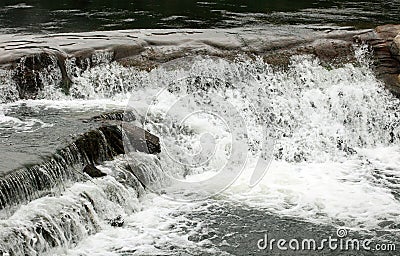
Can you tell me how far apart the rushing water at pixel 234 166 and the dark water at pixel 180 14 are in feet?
10.5

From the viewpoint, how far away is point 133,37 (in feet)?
39.1

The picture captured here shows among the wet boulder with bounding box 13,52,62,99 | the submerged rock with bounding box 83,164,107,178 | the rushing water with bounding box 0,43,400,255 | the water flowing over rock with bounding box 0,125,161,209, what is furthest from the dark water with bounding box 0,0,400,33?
the submerged rock with bounding box 83,164,107,178

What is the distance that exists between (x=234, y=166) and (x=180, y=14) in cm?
841

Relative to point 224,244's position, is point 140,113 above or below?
above

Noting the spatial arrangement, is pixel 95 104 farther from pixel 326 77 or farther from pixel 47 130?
pixel 326 77

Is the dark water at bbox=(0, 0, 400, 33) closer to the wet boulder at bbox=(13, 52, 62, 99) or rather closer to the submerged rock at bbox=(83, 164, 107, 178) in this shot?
the wet boulder at bbox=(13, 52, 62, 99)

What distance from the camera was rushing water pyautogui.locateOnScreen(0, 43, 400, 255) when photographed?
699 centimetres

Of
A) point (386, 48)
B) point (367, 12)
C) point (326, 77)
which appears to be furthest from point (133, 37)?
point (367, 12)

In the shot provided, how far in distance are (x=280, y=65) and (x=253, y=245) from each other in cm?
541

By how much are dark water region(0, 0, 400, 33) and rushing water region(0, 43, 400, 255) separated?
321cm

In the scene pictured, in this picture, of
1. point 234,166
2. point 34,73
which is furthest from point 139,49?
point 234,166

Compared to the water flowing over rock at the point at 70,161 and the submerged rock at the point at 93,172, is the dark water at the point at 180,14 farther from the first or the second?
the submerged rock at the point at 93,172

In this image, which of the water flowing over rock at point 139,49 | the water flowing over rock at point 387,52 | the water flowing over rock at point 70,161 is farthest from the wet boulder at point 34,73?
the water flowing over rock at point 387,52

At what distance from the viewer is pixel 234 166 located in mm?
9641
